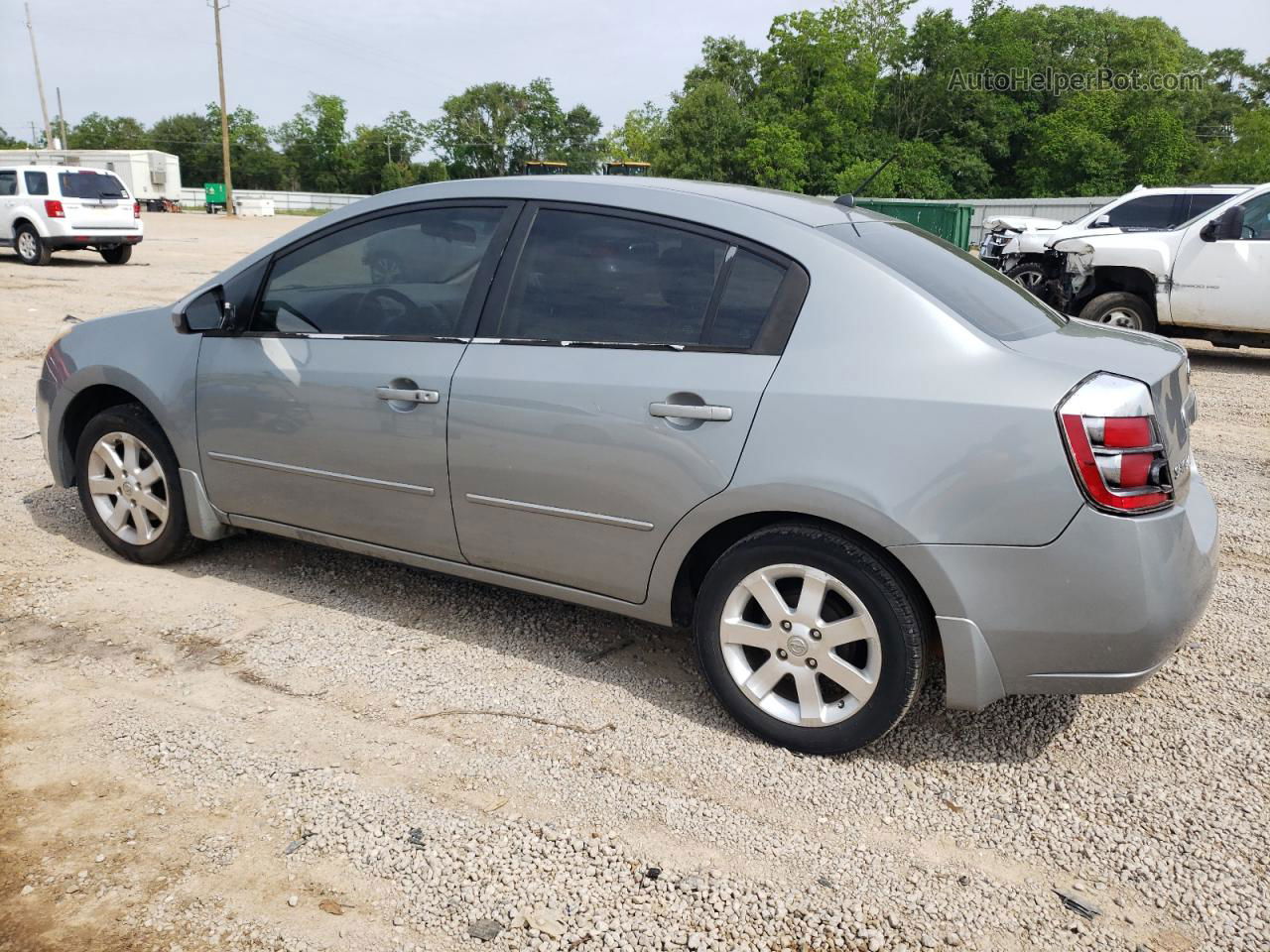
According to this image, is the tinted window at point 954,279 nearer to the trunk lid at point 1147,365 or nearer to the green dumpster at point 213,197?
the trunk lid at point 1147,365

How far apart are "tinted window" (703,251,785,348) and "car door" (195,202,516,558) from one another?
36.5 inches

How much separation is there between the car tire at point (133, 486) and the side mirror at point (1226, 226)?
10.1 m

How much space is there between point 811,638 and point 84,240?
2042 cm

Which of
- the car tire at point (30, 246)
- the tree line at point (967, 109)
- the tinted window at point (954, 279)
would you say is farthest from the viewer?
the tree line at point (967, 109)

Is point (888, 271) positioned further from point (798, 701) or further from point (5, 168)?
point (5, 168)

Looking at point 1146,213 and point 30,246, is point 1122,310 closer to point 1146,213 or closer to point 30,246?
point 1146,213

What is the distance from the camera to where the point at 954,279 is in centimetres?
333

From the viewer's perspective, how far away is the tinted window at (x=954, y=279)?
3094mm

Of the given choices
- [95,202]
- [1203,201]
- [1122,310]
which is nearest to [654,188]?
[1122,310]

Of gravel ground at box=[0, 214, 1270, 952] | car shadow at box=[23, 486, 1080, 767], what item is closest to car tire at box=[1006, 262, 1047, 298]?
gravel ground at box=[0, 214, 1270, 952]

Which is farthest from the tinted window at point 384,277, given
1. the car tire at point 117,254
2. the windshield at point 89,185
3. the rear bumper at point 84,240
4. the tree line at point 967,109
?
the tree line at point 967,109

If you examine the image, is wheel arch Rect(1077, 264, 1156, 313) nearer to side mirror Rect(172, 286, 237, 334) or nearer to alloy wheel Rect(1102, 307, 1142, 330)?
alloy wheel Rect(1102, 307, 1142, 330)

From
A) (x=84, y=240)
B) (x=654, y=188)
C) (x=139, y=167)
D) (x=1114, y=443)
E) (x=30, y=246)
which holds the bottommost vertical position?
(x=139, y=167)

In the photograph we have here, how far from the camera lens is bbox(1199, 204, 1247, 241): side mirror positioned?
10.4 meters
